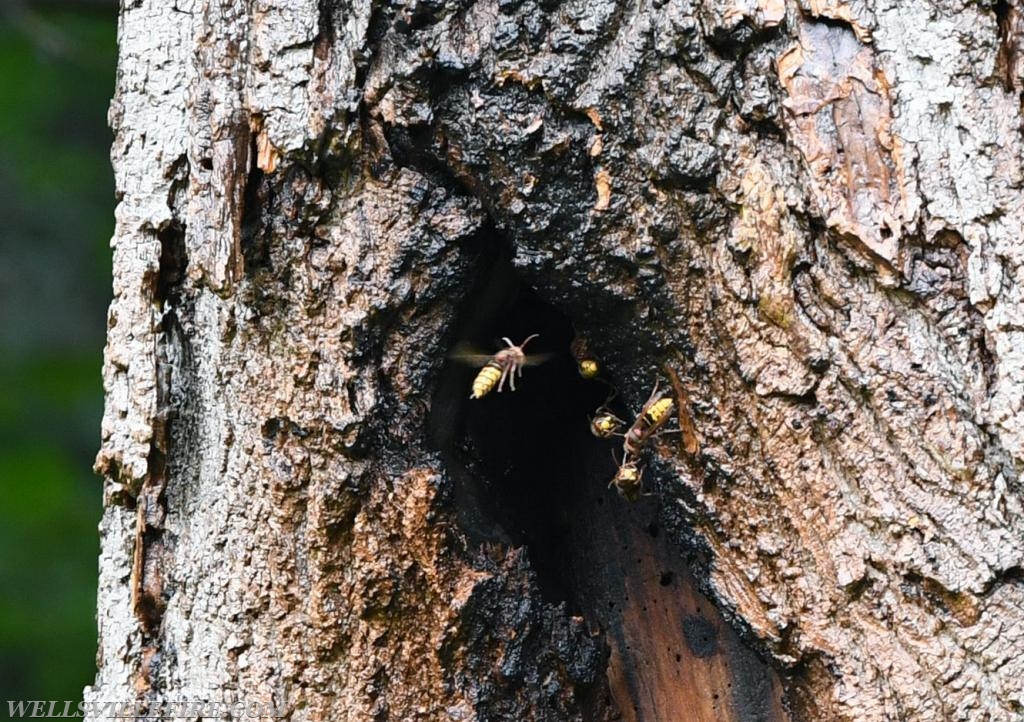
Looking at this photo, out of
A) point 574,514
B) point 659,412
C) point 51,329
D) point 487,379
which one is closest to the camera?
point 659,412

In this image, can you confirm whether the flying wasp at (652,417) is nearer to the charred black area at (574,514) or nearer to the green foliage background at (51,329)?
the charred black area at (574,514)

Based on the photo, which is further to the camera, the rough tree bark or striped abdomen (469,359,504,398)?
striped abdomen (469,359,504,398)

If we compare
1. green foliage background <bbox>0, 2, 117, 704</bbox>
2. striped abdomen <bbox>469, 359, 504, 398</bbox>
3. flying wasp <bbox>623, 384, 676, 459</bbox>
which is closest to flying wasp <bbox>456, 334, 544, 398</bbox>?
striped abdomen <bbox>469, 359, 504, 398</bbox>

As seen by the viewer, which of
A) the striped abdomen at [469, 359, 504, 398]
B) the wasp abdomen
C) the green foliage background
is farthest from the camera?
the green foliage background

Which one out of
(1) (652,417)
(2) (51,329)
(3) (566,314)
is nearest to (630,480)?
(1) (652,417)

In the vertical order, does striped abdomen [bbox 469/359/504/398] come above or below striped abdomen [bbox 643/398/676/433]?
above

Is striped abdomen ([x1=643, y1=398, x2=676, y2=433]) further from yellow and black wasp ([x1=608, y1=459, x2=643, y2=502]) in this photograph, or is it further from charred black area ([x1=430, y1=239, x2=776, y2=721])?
charred black area ([x1=430, y1=239, x2=776, y2=721])

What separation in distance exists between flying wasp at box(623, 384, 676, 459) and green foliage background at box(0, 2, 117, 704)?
2.75 metres

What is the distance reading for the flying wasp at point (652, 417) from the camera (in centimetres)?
171

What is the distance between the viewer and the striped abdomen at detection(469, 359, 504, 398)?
1.82 m

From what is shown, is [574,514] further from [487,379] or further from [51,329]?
[51,329]

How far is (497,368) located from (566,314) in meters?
0.16

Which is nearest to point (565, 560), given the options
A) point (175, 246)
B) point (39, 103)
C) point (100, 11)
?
point (175, 246)

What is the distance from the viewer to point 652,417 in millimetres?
1717
